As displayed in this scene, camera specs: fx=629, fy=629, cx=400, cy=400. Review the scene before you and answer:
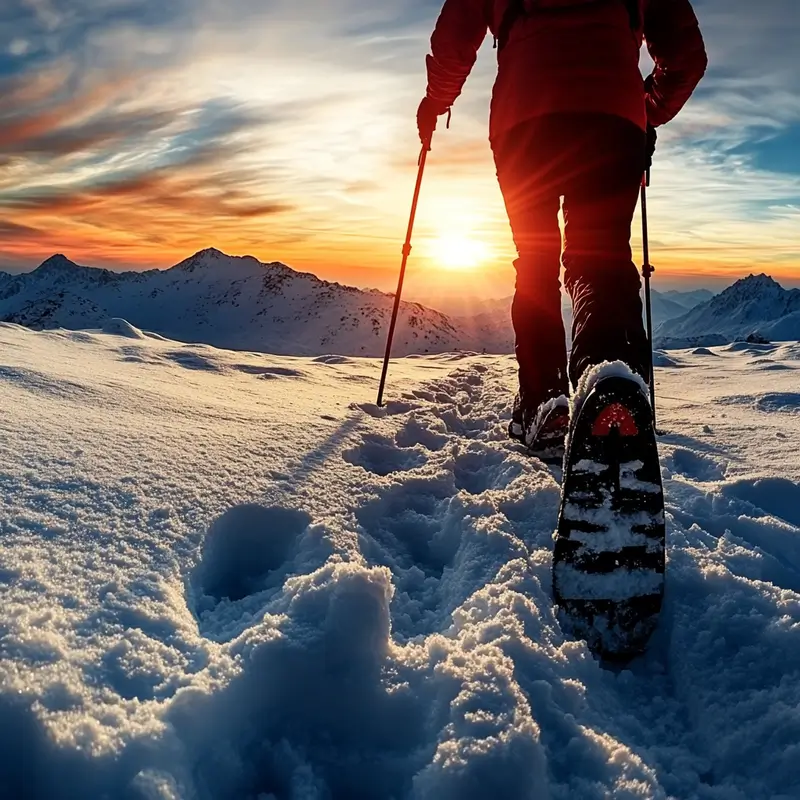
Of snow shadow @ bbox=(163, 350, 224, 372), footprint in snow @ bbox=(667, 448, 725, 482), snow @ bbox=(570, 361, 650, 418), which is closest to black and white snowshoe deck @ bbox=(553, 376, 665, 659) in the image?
snow @ bbox=(570, 361, 650, 418)

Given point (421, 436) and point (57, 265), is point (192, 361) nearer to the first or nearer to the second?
point (421, 436)

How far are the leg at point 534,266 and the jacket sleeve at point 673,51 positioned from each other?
0.79 m

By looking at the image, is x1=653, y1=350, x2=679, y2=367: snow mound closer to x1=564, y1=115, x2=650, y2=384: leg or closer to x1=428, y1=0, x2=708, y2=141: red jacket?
x1=428, y1=0, x2=708, y2=141: red jacket

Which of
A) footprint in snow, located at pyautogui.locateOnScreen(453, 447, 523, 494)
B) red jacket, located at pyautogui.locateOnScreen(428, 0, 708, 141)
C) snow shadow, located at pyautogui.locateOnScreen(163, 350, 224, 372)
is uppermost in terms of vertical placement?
red jacket, located at pyautogui.locateOnScreen(428, 0, 708, 141)

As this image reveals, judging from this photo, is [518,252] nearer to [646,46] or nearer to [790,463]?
[646,46]

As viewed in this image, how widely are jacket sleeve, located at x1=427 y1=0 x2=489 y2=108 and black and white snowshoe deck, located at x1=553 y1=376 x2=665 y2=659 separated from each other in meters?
2.18

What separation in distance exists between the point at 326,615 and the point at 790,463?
253 cm

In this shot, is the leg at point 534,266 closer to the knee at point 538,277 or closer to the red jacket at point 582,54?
the knee at point 538,277

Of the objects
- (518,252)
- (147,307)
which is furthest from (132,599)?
(147,307)

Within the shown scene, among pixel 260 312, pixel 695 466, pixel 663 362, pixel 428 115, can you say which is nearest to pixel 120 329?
pixel 428 115

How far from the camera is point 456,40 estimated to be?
3162 mm

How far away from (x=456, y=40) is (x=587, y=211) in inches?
50.2

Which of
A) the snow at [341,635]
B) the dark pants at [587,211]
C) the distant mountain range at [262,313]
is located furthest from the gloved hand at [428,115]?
the distant mountain range at [262,313]

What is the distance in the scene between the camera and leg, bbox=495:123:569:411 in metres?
2.81
